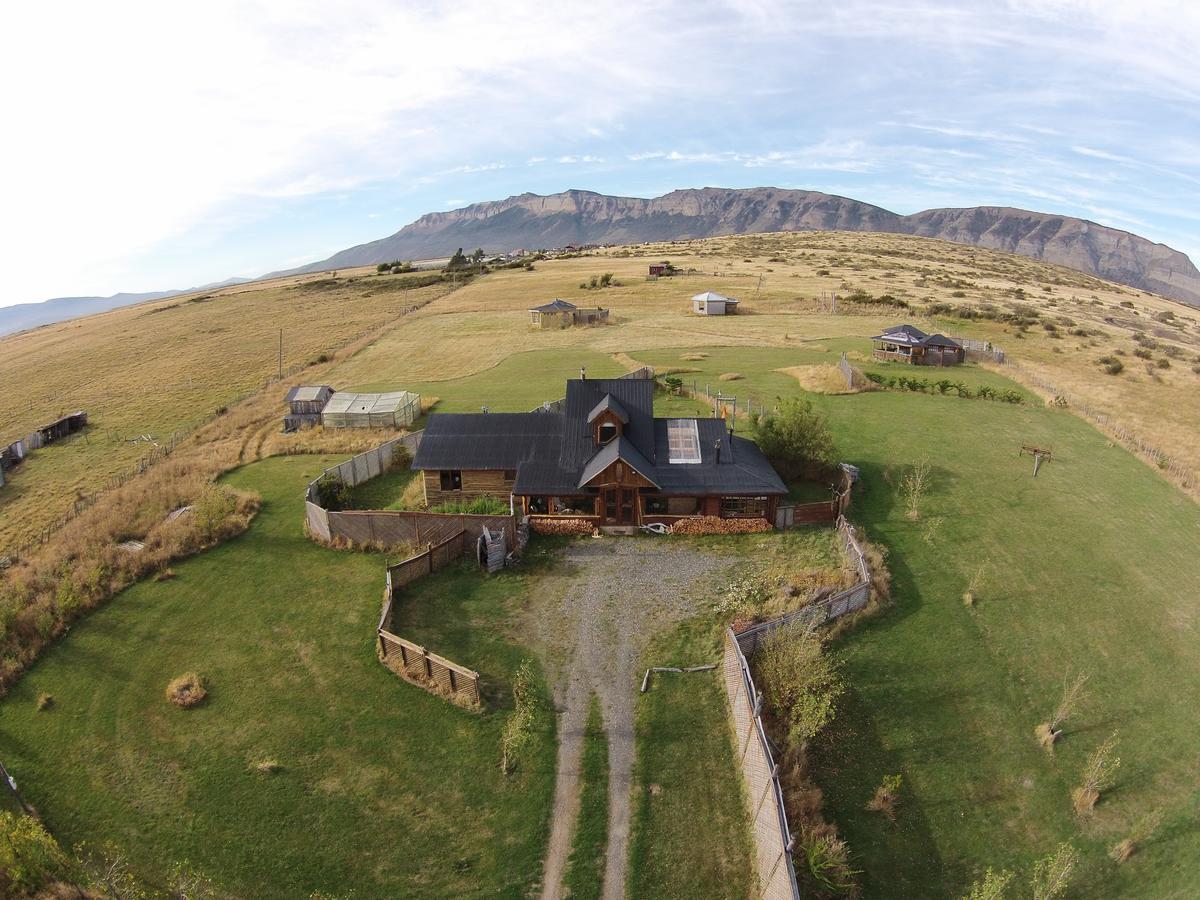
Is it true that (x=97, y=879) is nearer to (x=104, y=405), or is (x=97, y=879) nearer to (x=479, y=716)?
(x=479, y=716)

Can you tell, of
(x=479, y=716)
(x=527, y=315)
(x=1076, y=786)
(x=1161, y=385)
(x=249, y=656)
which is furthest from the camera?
(x=527, y=315)

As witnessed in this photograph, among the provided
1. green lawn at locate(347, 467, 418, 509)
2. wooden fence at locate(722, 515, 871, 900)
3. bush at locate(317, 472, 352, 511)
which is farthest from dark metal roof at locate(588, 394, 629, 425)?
bush at locate(317, 472, 352, 511)

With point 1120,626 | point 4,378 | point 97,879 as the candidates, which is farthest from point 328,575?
point 4,378

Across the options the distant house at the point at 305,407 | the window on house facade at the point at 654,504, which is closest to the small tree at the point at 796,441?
the window on house facade at the point at 654,504

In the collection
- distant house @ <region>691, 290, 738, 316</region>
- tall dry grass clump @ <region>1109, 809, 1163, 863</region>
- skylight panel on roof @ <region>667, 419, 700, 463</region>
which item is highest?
distant house @ <region>691, 290, 738, 316</region>

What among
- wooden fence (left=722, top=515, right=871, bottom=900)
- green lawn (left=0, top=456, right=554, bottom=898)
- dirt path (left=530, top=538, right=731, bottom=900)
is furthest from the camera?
dirt path (left=530, top=538, right=731, bottom=900)

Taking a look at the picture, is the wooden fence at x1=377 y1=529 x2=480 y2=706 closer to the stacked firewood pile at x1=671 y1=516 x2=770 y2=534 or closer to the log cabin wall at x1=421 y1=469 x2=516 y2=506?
the log cabin wall at x1=421 y1=469 x2=516 y2=506
